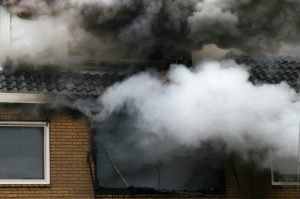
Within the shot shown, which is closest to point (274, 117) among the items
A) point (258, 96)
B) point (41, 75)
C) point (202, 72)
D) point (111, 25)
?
point (258, 96)

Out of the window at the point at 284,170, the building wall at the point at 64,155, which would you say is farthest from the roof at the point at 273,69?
the building wall at the point at 64,155

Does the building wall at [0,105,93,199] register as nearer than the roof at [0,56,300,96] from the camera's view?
Yes

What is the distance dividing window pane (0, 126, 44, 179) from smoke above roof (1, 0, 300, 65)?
1.10m

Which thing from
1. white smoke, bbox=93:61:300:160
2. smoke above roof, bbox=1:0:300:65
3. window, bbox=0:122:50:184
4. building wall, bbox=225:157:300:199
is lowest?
building wall, bbox=225:157:300:199

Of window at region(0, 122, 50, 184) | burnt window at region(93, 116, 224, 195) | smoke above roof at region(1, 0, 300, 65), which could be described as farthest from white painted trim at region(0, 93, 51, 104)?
burnt window at region(93, 116, 224, 195)

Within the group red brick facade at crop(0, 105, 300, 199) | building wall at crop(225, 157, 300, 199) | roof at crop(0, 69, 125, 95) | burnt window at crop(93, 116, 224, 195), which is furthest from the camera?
building wall at crop(225, 157, 300, 199)

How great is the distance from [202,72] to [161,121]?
93cm

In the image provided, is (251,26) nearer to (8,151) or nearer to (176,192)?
(176,192)

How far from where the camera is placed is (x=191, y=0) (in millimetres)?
10695

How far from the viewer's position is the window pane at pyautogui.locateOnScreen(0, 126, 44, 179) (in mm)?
10773

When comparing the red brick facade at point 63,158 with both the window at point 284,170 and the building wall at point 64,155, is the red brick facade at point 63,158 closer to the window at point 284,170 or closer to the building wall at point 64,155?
the building wall at point 64,155

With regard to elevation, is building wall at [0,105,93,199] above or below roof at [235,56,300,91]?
below

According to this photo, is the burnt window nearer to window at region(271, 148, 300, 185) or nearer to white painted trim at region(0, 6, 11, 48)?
window at region(271, 148, 300, 185)

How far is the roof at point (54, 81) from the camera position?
35.5 feet
